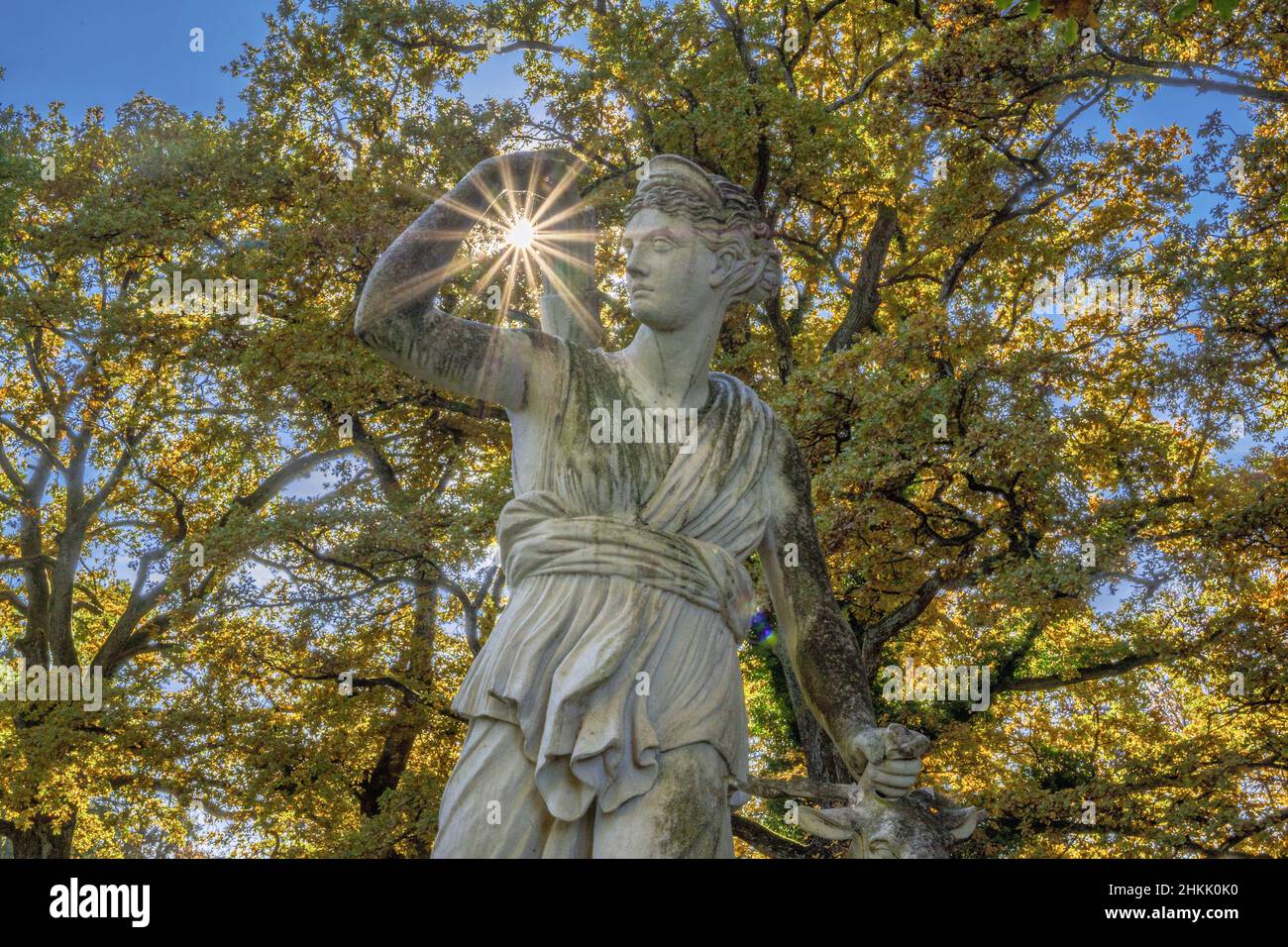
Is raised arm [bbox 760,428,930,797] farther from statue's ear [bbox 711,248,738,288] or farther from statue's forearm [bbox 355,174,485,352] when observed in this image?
statue's forearm [bbox 355,174,485,352]

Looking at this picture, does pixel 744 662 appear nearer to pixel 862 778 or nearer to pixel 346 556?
pixel 346 556

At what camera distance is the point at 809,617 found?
3.51m

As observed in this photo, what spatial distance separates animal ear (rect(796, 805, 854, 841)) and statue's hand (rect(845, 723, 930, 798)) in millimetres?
95

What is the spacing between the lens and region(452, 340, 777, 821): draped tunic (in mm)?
2971

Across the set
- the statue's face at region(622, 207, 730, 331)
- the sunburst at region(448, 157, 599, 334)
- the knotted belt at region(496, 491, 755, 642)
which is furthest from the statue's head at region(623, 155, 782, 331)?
the knotted belt at region(496, 491, 755, 642)

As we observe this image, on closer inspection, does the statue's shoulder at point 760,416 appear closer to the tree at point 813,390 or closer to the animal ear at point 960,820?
the animal ear at point 960,820

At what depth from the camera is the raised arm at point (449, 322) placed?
3.22 meters

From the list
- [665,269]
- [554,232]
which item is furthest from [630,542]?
[554,232]

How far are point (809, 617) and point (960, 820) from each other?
612mm

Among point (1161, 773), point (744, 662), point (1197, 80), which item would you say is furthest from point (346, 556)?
point (1197, 80)

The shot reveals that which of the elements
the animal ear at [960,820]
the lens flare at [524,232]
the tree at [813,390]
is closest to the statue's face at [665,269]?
the lens flare at [524,232]

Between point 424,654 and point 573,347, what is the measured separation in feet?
47.3

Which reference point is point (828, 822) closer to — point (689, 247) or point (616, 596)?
point (616, 596)

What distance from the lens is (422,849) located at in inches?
610
